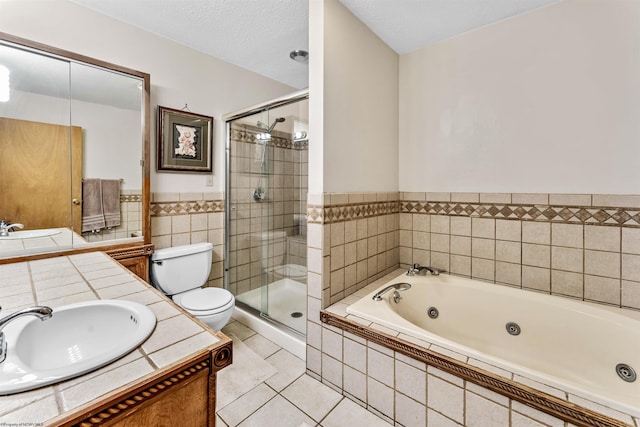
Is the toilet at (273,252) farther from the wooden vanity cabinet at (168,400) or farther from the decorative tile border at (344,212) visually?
the wooden vanity cabinet at (168,400)

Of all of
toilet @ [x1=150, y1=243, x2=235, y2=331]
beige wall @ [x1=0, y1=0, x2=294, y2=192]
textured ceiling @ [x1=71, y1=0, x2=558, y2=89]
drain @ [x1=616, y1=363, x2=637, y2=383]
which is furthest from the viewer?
toilet @ [x1=150, y1=243, x2=235, y2=331]

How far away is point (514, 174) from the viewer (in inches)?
71.2

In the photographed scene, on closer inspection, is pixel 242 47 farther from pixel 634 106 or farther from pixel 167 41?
pixel 634 106

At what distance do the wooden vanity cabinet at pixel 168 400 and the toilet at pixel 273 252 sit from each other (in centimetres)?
170

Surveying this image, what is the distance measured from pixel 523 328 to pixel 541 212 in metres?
0.72

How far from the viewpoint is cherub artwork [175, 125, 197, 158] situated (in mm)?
2135

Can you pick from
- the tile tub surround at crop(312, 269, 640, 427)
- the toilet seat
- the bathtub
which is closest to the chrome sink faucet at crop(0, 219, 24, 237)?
the toilet seat

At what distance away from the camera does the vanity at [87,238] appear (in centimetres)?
58

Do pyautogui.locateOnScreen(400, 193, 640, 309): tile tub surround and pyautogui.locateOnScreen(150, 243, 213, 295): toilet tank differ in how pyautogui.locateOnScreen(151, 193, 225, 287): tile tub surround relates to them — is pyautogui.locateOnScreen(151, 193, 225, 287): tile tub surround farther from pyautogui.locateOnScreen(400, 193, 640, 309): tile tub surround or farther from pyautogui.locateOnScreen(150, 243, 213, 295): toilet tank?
pyautogui.locateOnScreen(400, 193, 640, 309): tile tub surround

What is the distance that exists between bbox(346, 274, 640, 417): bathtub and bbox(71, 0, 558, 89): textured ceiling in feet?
5.75

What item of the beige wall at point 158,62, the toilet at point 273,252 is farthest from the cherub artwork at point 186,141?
the toilet at point 273,252

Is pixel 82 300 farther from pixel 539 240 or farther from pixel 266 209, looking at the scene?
pixel 539 240

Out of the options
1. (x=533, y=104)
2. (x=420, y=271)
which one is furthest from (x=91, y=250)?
(x=533, y=104)

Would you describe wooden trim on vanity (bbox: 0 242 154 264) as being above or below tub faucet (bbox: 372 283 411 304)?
above
